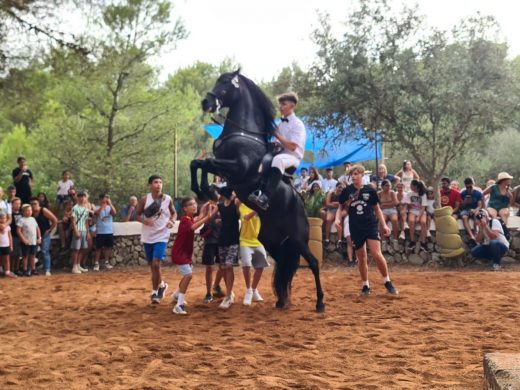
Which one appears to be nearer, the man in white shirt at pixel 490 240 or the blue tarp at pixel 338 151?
the man in white shirt at pixel 490 240

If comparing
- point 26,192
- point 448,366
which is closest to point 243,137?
point 448,366

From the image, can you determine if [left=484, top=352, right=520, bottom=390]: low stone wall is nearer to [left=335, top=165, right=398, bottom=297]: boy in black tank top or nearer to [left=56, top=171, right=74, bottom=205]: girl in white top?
[left=335, top=165, right=398, bottom=297]: boy in black tank top

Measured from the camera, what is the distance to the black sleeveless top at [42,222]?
522 inches

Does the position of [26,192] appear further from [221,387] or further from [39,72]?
[221,387]

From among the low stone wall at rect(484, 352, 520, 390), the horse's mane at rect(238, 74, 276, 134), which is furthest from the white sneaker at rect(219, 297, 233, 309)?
the low stone wall at rect(484, 352, 520, 390)

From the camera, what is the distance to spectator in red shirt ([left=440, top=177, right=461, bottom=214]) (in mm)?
13349

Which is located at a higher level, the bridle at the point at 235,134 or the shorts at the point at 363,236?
the bridle at the point at 235,134

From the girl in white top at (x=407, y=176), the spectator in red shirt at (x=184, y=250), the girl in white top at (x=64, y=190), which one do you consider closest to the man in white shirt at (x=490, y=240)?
the girl in white top at (x=407, y=176)

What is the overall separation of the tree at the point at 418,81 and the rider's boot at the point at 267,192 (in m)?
8.77

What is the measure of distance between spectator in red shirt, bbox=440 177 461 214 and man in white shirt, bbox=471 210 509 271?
2.90 ft

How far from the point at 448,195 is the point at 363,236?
5.61 meters

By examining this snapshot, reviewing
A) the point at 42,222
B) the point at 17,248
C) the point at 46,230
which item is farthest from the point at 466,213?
the point at 17,248

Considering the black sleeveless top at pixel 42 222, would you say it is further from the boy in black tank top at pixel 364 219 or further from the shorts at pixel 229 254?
the boy in black tank top at pixel 364 219

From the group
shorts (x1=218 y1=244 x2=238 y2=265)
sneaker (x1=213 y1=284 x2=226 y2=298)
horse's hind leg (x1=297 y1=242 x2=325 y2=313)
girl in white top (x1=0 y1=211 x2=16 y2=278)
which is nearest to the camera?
horse's hind leg (x1=297 y1=242 x2=325 y2=313)
